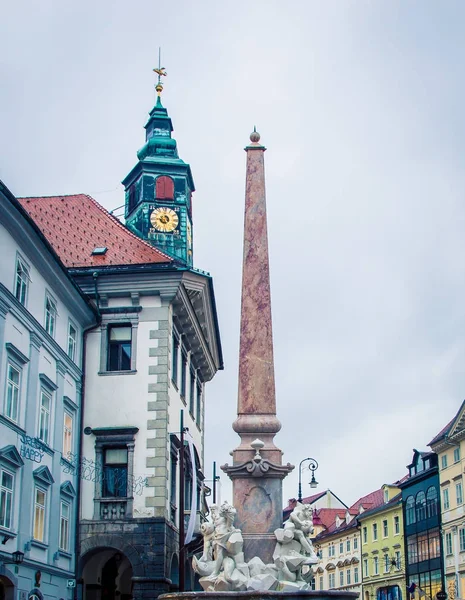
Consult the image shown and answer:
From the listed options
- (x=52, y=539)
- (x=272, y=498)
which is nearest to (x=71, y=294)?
(x=52, y=539)

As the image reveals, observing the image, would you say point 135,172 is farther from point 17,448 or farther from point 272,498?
point 272,498

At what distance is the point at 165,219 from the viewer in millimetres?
49312

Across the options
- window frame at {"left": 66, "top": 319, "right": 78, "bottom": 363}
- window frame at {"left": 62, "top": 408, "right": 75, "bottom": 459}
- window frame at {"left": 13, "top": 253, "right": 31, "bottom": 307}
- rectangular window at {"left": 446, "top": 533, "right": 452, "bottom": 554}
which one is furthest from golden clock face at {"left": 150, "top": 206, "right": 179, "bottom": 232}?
window frame at {"left": 13, "top": 253, "right": 31, "bottom": 307}

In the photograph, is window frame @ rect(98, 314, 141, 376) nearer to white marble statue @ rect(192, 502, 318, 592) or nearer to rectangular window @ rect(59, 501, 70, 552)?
rectangular window @ rect(59, 501, 70, 552)

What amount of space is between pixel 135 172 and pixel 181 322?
21.2 m

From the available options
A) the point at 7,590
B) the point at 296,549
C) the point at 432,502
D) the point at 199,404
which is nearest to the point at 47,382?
the point at 7,590

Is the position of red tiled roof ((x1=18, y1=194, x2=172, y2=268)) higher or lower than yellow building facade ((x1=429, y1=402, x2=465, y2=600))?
A: higher

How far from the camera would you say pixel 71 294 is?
27.0 metres

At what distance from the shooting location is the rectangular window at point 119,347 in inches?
1113

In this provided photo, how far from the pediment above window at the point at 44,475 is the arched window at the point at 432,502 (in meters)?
36.1

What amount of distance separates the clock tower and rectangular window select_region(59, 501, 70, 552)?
2387 centimetres

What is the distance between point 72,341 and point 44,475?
474 cm

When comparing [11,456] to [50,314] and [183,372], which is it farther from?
[183,372]

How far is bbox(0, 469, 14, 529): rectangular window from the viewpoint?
70.6ft
